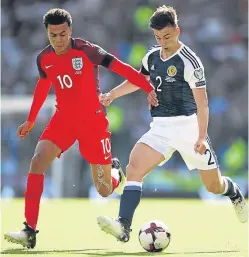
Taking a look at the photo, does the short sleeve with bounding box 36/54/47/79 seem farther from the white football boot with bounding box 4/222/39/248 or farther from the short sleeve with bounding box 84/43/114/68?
the white football boot with bounding box 4/222/39/248

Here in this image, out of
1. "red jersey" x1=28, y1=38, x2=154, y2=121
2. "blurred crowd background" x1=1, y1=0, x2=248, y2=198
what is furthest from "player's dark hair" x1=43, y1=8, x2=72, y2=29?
"blurred crowd background" x1=1, y1=0, x2=248, y2=198

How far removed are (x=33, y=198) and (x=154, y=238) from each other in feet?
3.65

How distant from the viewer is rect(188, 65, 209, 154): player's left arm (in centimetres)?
741

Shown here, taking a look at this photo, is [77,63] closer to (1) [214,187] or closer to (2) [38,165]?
(2) [38,165]

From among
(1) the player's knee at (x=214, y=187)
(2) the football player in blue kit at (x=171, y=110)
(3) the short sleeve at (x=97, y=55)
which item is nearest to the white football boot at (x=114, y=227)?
(2) the football player in blue kit at (x=171, y=110)

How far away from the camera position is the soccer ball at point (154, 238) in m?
7.34

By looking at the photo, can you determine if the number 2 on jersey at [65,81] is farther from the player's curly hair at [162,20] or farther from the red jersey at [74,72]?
the player's curly hair at [162,20]

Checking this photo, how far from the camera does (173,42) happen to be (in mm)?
7680

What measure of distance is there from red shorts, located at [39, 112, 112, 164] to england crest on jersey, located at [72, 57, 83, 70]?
1.51 feet

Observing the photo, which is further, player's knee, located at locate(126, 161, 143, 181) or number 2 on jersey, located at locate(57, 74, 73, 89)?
number 2 on jersey, located at locate(57, 74, 73, 89)

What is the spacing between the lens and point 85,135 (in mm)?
8016

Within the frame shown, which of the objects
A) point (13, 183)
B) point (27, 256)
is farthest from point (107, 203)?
point (27, 256)

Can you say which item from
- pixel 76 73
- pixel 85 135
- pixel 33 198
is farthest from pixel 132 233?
pixel 76 73

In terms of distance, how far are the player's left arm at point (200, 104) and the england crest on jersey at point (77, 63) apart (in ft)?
3.24
